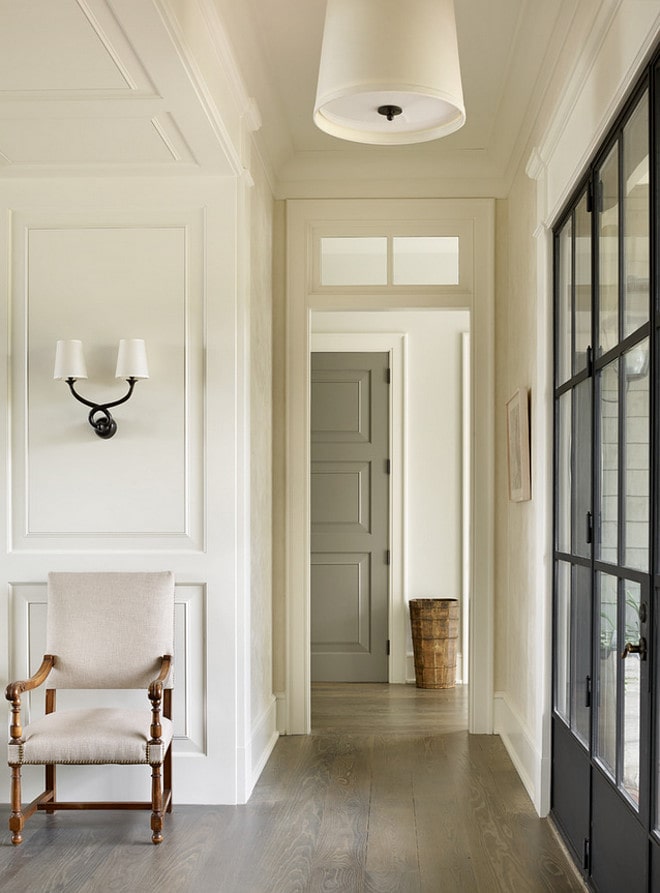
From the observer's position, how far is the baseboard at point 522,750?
382 cm

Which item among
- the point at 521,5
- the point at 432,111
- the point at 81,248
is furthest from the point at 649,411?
the point at 81,248

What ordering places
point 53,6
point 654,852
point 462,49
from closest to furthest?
1. point 654,852
2. point 53,6
3. point 462,49

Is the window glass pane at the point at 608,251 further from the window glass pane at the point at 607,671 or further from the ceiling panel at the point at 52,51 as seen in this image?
the ceiling panel at the point at 52,51

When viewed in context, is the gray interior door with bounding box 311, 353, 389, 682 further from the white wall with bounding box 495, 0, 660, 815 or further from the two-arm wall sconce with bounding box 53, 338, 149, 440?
the two-arm wall sconce with bounding box 53, 338, 149, 440

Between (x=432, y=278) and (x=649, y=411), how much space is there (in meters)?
2.77

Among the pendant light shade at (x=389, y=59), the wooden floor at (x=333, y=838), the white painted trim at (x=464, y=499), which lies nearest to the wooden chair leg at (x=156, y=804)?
the wooden floor at (x=333, y=838)

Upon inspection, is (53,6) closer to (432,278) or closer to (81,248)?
(81,248)

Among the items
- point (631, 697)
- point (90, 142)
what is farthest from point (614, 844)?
point (90, 142)

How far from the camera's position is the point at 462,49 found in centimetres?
381

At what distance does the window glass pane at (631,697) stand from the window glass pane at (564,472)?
92 centimetres

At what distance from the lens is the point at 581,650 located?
11.0 ft

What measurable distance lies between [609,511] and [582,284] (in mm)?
848

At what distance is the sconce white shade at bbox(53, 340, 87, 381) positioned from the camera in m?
3.85

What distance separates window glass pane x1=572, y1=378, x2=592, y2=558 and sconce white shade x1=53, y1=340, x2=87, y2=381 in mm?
1867
